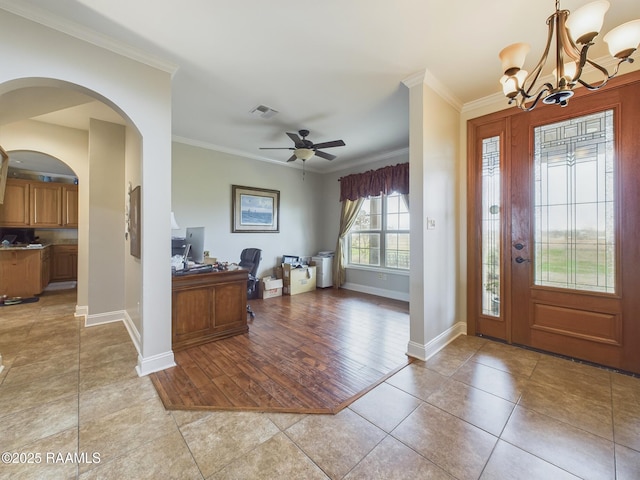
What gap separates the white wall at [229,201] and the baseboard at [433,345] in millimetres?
3566

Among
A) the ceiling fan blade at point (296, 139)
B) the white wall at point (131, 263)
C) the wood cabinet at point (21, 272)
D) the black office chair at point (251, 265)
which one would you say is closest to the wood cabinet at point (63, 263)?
the wood cabinet at point (21, 272)

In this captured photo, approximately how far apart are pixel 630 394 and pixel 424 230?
191 centimetres

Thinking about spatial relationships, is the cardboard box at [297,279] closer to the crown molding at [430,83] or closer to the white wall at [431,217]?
the white wall at [431,217]

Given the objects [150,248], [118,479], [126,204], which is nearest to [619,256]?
[118,479]

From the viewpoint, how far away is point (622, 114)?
2246 millimetres

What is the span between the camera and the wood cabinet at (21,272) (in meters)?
4.45

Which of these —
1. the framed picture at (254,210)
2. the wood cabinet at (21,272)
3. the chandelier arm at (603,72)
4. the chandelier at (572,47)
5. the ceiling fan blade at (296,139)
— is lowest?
the wood cabinet at (21,272)

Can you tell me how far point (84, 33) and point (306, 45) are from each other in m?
1.68

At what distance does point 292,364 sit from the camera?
2402 mm

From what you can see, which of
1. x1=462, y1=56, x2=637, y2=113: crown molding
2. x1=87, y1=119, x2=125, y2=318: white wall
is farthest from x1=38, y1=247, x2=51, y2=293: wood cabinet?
x1=462, y1=56, x2=637, y2=113: crown molding

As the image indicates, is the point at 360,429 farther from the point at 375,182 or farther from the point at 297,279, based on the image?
the point at 375,182

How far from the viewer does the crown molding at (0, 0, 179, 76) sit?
171cm

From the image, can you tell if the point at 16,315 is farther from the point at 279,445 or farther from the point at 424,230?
the point at 424,230

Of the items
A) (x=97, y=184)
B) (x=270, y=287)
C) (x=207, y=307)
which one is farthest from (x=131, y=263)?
(x=270, y=287)
